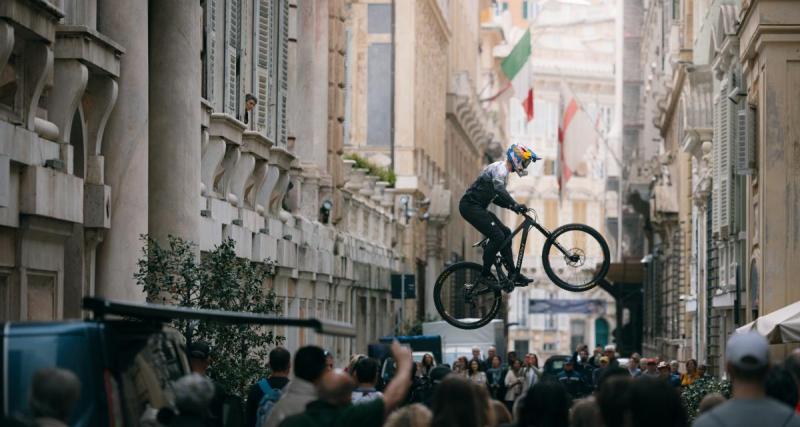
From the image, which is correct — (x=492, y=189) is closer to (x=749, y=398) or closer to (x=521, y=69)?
(x=749, y=398)

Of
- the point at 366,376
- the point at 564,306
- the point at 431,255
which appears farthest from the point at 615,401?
the point at 564,306

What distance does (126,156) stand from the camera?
22.5 m

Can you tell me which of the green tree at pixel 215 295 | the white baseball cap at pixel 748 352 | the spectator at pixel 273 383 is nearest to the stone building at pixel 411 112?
the green tree at pixel 215 295

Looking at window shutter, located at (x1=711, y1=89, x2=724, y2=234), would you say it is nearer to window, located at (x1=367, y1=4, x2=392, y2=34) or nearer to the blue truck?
window, located at (x1=367, y1=4, x2=392, y2=34)

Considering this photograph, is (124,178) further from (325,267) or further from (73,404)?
(325,267)

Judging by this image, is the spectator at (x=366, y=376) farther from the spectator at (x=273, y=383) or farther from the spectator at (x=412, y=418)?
the spectator at (x=412, y=418)

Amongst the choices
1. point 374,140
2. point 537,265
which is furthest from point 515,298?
point 374,140

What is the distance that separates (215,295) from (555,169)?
12442 centimetres

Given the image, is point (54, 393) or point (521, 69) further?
point (521, 69)

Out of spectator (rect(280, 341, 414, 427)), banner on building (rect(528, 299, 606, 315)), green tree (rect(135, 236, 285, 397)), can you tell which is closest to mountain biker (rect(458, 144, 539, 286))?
green tree (rect(135, 236, 285, 397))

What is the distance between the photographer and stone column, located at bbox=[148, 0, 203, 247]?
25.0 metres

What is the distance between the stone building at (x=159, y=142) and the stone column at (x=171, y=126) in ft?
0.06

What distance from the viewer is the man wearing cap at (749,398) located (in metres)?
9.40

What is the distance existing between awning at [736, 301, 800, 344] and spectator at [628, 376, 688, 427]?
9.94m
